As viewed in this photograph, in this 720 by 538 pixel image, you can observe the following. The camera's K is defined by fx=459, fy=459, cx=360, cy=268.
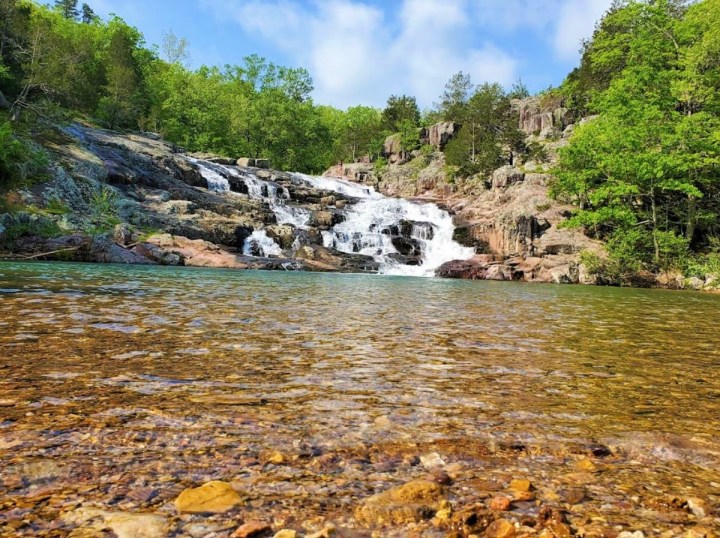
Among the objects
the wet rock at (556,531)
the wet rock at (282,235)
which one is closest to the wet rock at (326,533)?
the wet rock at (556,531)

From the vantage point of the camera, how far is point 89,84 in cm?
5506

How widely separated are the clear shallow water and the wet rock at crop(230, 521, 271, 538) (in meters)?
0.09

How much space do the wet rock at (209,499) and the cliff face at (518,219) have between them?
2833cm

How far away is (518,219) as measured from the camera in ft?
111

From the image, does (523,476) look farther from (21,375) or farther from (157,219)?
(157,219)

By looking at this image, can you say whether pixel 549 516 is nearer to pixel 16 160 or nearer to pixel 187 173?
pixel 16 160

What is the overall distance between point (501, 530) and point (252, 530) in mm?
1056

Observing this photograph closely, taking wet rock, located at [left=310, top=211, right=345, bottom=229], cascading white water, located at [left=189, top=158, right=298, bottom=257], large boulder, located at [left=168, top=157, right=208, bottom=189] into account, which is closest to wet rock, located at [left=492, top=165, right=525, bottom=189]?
wet rock, located at [left=310, top=211, right=345, bottom=229]

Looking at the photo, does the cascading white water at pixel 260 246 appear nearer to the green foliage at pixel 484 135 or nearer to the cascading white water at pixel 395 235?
the cascading white water at pixel 395 235

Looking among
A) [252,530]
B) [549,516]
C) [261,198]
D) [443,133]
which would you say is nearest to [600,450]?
[549,516]

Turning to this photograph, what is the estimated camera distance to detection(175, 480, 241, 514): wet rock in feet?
6.62

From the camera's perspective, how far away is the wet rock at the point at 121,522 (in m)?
1.82

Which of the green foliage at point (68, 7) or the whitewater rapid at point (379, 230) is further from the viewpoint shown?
the green foliage at point (68, 7)

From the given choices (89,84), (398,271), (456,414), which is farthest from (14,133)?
(456,414)
